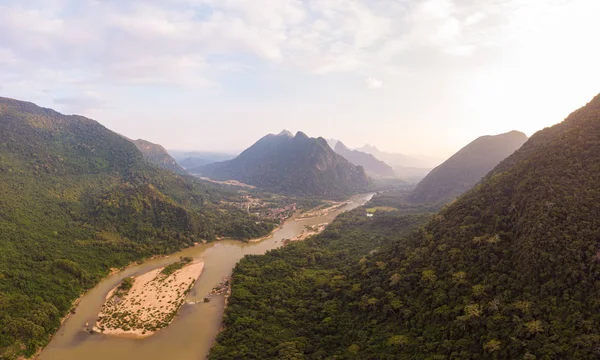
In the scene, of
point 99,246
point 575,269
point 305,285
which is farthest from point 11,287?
point 575,269

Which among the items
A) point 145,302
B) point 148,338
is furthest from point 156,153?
point 148,338

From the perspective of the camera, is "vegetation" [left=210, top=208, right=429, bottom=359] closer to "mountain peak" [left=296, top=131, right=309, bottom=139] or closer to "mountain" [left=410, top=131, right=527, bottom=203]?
"mountain" [left=410, top=131, right=527, bottom=203]

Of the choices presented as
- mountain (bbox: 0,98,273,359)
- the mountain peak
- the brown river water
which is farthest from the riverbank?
the mountain peak

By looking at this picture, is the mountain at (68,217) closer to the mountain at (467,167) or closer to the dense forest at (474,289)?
the dense forest at (474,289)

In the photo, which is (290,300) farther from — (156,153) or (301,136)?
(156,153)

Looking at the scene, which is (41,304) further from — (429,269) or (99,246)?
(429,269)

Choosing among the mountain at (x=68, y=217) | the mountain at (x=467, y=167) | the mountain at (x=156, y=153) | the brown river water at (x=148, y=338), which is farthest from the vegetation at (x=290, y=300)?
the mountain at (x=156, y=153)
